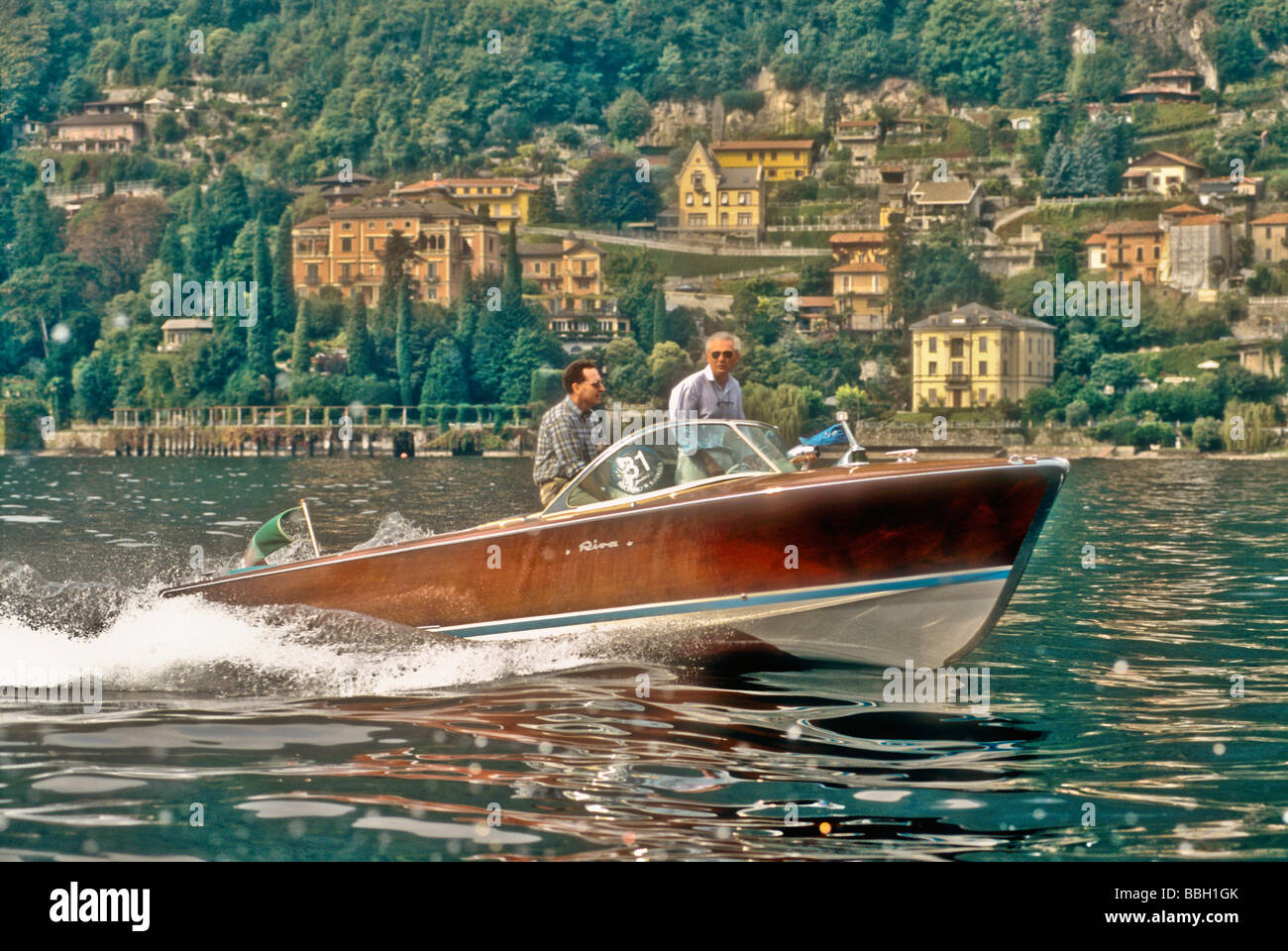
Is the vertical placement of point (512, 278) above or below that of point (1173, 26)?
below

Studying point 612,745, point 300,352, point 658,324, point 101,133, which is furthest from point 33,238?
point 612,745

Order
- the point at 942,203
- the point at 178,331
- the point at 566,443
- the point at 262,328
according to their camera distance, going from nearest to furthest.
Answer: the point at 566,443, the point at 262,328, the point at 178,331, the point at 942,203

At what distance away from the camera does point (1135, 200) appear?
13462 centimetres

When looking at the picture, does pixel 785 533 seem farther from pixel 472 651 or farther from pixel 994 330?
pixel 994 330

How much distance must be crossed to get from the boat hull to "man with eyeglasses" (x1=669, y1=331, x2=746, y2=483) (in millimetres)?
356

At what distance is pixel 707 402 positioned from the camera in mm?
10672

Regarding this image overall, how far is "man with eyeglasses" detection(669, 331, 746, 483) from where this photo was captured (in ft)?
34.1

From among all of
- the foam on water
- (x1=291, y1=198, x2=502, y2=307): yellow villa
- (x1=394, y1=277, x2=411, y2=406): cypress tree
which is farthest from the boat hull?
(x1=291, y1=198, x2=502, y2=307): yellow villa

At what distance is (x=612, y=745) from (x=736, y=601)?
1931mm

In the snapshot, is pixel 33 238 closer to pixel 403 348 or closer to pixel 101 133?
pixel 101 133

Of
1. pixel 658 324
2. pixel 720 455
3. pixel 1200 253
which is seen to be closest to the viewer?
pixel 720 455

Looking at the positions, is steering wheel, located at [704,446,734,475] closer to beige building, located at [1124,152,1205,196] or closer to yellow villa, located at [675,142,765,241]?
beige building, located at [1124,152,1205,196]
